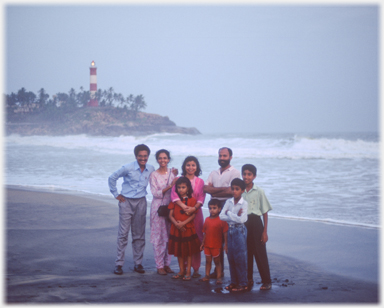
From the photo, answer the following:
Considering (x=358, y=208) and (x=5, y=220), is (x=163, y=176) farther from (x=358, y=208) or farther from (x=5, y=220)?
(x=358, y=208)

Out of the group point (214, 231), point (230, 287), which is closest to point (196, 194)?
point (214, 231)

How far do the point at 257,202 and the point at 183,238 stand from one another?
941 mm

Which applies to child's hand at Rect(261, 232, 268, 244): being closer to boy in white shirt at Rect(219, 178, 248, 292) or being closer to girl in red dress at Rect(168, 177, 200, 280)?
boy in white shirt at Rect(219, 178, 248, 292)

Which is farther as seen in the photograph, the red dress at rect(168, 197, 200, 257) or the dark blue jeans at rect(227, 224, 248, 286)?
the red dress at rect(168, 197, 200, 257)

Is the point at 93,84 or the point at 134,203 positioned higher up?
the point at 93,84

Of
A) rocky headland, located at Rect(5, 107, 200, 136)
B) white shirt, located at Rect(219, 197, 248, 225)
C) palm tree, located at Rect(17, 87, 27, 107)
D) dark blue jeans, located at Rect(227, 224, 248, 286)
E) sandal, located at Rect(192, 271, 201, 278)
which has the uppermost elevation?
palm tree, located at Rect(17, 87, 27, 107)

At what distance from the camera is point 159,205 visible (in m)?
4.60

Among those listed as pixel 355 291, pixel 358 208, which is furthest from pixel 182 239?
pixel 358 208

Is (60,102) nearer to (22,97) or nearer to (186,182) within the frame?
(22,97)

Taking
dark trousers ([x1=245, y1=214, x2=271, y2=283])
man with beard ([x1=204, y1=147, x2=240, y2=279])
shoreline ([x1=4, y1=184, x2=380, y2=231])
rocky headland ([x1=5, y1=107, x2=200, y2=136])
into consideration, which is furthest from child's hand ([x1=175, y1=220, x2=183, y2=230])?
rocky headland ([x1=5, y1=107, x2=200, y2=136])

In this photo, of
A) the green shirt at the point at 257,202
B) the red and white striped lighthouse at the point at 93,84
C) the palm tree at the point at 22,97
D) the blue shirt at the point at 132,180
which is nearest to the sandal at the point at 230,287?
the green shirt at the point at 257,202

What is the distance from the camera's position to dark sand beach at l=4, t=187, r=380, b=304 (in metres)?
3.70

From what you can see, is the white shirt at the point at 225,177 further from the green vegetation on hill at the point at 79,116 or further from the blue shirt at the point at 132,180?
the green vegetation on hill at the point at 79,116

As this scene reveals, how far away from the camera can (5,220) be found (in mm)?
6871
